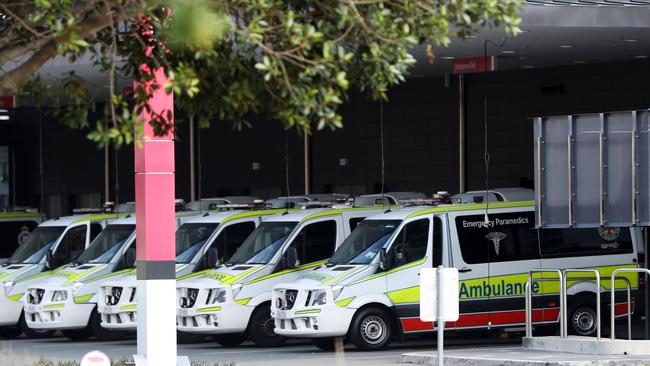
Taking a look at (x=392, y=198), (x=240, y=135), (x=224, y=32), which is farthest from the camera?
(x=240, y=135)

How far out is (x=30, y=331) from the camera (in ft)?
90.5

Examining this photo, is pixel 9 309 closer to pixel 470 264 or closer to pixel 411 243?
pixel 411 243

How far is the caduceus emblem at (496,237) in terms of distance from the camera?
2231 centimetres

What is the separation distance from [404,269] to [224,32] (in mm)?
11593

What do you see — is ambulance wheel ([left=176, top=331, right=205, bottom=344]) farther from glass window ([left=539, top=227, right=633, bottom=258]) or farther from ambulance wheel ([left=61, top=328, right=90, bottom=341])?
glass window ([left=539, top=227, right=633, bottom=258])

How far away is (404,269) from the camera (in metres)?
21.9

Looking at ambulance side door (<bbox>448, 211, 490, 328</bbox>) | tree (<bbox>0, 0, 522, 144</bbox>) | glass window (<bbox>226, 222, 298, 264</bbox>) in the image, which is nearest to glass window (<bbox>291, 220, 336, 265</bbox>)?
glass window (<bbox>226, 222, 298, 264</bbox>)

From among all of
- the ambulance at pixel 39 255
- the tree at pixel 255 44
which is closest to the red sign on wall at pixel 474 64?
the ambulance at pixel 39 255

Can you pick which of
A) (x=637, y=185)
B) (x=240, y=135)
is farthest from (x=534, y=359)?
(x=240, y=135)

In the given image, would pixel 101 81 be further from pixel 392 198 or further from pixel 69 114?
pixel 69 114

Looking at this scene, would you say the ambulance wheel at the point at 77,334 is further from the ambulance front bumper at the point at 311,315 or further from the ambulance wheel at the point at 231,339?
the ambulance front bumper at the point at 311,315

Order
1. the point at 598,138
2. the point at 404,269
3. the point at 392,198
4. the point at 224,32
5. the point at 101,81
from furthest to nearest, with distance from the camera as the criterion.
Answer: the point at 101,81 → the point at 392,198 → the point at 404,269 → the point at 598,138 → the point at 224,32

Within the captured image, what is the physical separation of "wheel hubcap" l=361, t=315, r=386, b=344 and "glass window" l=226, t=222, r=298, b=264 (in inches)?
89.9

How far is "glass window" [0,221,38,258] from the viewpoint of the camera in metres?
29.9
